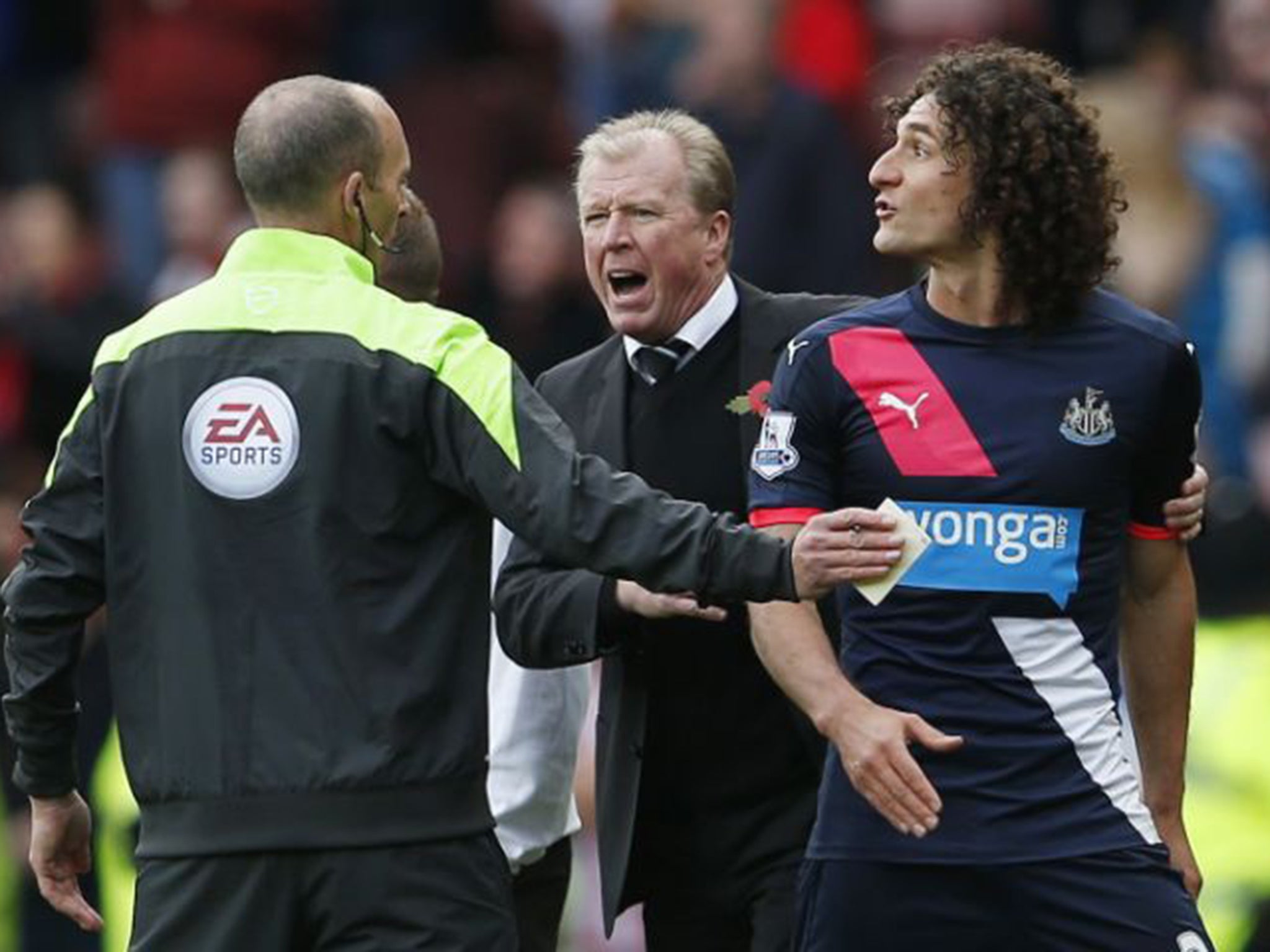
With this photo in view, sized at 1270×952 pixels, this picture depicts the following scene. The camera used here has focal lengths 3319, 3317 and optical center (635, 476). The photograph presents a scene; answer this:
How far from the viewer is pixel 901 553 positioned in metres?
5.88

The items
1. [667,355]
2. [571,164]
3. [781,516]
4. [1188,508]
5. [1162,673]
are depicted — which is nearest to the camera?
[781,516]

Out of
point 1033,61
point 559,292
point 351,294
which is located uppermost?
point 1033,61

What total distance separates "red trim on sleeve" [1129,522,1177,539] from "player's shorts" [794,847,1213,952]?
0.61 metres

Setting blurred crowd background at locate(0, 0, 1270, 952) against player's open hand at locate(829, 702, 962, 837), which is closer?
player's open hand at locate(829, 702, 962, 837)

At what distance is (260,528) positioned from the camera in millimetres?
5891

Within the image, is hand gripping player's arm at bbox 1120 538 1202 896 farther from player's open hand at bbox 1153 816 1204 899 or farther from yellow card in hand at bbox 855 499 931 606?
yellow card in hand at bbox 855 499 931 606

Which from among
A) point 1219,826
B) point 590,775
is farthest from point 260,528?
point 1219,826

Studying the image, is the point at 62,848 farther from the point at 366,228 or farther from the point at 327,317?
the point at 366,228

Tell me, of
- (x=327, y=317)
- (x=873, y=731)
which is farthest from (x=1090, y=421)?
(x=327, y=317)

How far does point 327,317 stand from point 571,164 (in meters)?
7.04

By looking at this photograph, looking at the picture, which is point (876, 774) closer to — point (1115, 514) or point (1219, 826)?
point (1115, 514)

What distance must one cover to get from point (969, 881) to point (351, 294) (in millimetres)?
1542

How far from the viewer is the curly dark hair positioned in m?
6.14

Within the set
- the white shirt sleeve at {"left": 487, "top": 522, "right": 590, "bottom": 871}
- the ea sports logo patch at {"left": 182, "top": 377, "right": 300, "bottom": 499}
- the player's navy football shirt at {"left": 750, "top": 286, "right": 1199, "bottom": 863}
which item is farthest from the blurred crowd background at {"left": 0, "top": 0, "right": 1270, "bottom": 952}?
the ea sports logo patch at {"left": 182, "top": 377, "right": 300, "bottom": 499}
